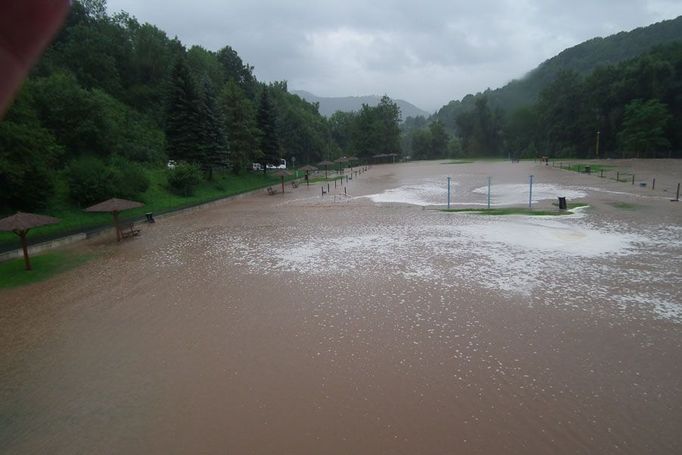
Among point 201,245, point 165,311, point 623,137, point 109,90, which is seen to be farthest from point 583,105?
point 165,311

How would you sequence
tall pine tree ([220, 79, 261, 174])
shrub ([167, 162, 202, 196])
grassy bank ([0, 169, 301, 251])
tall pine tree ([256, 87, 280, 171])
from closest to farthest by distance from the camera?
grassy bank ([0, 169, 301, 251]) < shrub ([167, 162, 202, 196]) < tall pine tree ([220, 79, 261, 174]) < tall pine tree ([256, 87, 280, 171])

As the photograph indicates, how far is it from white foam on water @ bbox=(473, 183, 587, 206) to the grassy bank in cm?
2167

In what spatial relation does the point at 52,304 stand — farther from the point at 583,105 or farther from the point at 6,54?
the point at 583,105

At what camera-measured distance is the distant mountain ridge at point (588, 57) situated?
101 m

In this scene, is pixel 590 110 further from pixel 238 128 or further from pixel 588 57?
pixel 238 128

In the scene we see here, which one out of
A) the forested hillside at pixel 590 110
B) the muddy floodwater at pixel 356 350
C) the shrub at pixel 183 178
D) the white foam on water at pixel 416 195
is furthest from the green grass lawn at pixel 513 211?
the forested hillside at pixel 590 110

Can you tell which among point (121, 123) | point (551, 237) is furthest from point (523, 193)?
point (121, 123)

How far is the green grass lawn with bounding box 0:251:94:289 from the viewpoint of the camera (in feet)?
46.6

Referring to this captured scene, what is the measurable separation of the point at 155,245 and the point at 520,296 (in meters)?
15.1

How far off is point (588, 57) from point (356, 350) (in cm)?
13487

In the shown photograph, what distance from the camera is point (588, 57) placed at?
116188 mm

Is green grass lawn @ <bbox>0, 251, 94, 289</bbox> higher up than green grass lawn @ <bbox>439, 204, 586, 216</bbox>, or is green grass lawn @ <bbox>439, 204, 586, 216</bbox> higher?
green grass lawn @ <bbox>0, 251, 94, 289</bbox>

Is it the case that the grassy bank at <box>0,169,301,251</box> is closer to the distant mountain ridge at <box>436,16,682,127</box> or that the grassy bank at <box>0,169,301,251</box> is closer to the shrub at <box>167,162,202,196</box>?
the shrub at <box>167,162,202,196</box>

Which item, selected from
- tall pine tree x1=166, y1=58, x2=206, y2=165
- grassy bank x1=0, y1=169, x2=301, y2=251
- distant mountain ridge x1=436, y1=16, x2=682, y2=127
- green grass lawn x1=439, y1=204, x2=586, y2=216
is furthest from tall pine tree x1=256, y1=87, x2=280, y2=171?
distant mountain ridge x1=436, y1=16, x2=682, y2=127
